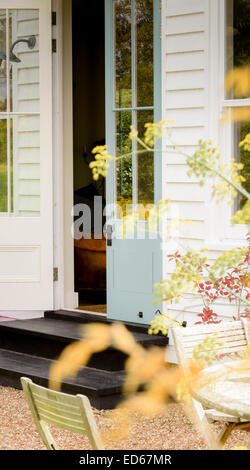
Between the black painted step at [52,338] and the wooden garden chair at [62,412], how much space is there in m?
2.82

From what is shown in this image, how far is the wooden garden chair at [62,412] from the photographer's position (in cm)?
282

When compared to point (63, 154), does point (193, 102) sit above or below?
above

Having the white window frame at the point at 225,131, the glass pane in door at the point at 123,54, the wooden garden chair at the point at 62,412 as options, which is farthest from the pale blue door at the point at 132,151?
the wooden garden chair at the point at 62,412

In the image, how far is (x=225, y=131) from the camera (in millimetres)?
5828

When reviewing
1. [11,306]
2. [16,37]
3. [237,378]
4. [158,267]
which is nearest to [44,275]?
[11,306]

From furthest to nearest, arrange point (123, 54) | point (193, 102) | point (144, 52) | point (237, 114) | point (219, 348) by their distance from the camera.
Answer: point (123, 54)
point (144, 52)
point (193, 102)
point (237, 114)
point (219, 348)

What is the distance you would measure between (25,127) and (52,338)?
1.96m

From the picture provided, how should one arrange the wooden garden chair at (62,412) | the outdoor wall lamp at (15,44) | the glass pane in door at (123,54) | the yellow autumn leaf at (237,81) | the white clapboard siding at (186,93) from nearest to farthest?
1. the wooden garden chair at (62,412)
2. the yellow autumn leaf at (237,81)
3. the white clapboard siding at (186,93)
4. the glass pane in door at (123,54)
5. the outdoor wall lamp at (15,44)

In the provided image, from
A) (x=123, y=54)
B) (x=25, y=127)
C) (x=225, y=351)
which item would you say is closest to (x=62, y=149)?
(x=25, y=127)

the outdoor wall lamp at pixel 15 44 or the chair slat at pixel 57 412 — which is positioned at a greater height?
the outdoor wall lamp at pixel 15 44

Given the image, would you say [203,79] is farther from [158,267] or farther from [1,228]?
[1,228]

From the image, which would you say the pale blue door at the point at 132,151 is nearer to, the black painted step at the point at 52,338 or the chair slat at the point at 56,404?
the black painted step at the point at 52,338

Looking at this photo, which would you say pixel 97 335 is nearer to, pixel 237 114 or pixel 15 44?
pixel 237 114
